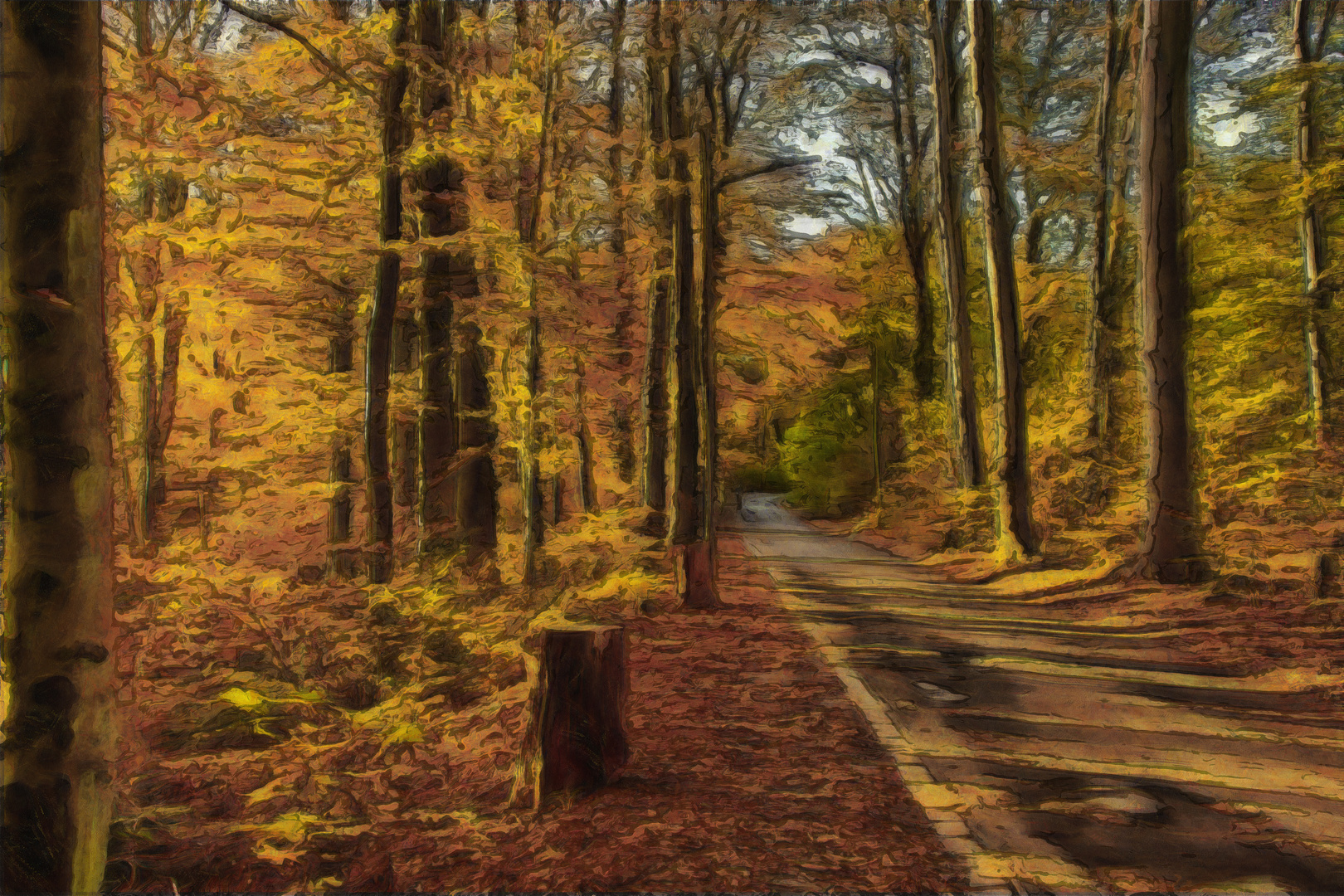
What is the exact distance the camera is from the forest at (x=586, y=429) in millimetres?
4215

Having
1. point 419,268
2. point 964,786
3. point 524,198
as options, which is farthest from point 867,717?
point 524,198

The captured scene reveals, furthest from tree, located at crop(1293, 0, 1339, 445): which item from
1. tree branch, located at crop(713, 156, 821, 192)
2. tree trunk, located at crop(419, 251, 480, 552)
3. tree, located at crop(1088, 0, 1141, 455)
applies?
tree trunk, located at crop(419, 251, 480, 552)

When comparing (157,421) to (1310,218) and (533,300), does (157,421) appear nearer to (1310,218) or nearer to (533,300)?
(533,300)

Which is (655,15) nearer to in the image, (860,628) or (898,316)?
(860,628)

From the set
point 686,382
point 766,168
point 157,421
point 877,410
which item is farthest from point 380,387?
point 877,410

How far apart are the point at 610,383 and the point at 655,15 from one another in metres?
7.37

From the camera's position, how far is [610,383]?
17453 millimetres

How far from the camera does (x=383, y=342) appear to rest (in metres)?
10.0

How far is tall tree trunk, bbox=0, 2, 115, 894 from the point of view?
3.29 meters

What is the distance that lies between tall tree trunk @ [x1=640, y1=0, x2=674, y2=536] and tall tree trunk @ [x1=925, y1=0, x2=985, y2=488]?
5.90m

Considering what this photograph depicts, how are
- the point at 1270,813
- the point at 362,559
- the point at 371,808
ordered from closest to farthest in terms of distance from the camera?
the point at 1270,813
the point at 371,808
the point at 362,559

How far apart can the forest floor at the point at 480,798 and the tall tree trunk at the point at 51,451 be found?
1524 millimetres

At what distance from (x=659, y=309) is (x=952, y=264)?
21.2 ft

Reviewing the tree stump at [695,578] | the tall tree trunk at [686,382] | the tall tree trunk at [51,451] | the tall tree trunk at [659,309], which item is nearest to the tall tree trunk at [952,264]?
the tall tree trunk at [659,309]
